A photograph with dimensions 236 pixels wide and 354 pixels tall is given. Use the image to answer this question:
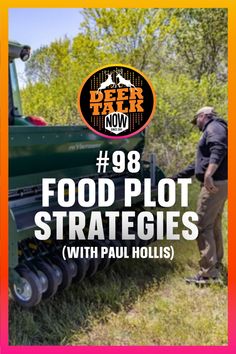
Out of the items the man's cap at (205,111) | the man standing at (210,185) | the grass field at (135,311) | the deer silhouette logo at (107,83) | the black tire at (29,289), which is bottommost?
the grass field at (135,311)

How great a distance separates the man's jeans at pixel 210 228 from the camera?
4.84 metres

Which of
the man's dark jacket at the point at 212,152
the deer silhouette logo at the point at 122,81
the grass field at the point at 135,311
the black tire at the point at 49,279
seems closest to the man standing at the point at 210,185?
the man's dark jacket at the point at 212,152

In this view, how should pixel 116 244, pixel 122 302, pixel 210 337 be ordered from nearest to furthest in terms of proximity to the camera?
pixel 210 337
pixel 116 244
pixel 122 302

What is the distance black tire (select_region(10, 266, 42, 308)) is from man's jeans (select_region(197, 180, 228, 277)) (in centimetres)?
154

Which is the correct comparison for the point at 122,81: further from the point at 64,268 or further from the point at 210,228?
the point at 210,228

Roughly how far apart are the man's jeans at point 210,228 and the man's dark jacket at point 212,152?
0.13 m

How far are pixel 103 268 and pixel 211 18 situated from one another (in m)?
2.14

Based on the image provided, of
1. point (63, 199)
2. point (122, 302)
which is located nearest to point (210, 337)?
point (122, 302)

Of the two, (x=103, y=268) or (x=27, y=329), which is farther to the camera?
(x=103, y=268)

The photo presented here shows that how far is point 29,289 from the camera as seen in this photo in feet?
13.0

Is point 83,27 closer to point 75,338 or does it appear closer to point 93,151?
point 93,151

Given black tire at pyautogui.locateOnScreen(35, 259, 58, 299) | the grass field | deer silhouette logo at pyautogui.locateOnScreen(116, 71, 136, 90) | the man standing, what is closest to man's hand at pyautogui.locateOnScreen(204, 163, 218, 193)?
the man standing

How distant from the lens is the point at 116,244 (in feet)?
14.1

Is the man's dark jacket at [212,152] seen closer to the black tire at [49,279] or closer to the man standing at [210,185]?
the man standing at [210,185]
